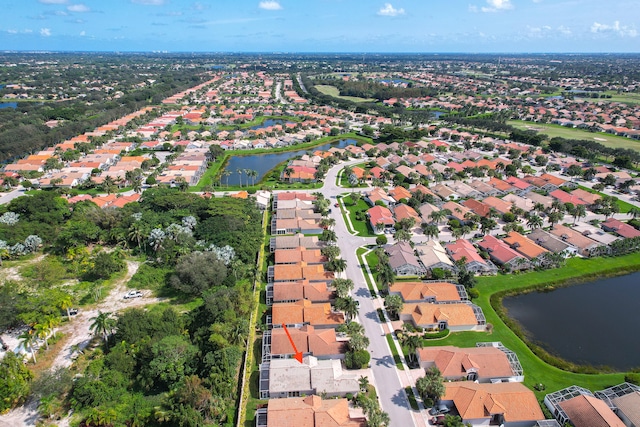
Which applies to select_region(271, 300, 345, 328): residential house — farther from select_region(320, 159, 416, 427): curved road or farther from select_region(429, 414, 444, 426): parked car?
select_region(429, 414, 444, 426): parked car

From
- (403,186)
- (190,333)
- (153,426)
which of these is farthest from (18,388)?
(403,186)

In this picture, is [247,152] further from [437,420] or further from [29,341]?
[437,420]

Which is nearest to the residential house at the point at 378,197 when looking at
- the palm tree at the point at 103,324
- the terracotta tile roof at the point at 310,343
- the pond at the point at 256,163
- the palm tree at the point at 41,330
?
the pond at the point at 256,163

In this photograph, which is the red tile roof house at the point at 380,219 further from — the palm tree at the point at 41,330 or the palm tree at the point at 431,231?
the palm tree at the point at 41,330

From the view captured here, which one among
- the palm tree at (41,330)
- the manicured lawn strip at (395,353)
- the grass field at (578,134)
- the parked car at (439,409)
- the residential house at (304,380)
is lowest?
the parked car at (439,409)

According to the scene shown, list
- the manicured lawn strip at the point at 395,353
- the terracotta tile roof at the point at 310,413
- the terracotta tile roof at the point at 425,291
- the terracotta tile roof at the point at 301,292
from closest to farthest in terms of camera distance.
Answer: the terracotta tile roof at the point at 310,413
the manicured lawn strip at the point at 395,353
the terracotta tile roof at the point at 301,292
the terracotta tile roof at the point at 425,291

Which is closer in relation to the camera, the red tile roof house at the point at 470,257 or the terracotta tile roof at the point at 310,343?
the terracotta tile roof at the point at 310,343

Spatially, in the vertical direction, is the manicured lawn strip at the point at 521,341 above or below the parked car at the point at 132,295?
below
